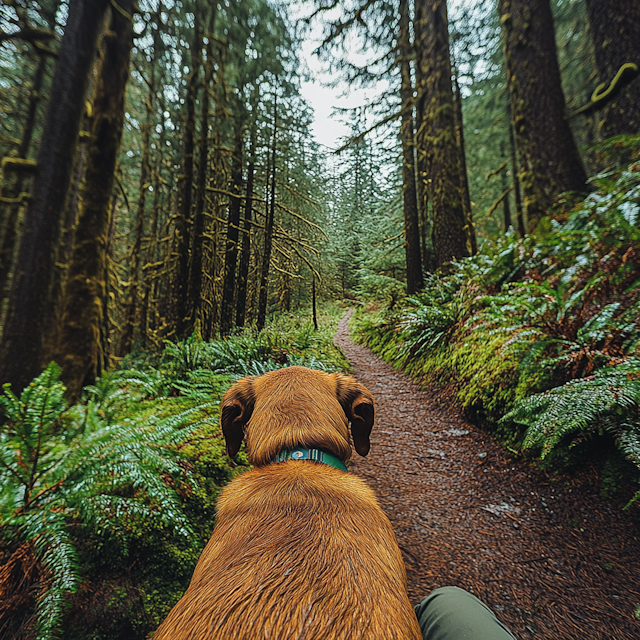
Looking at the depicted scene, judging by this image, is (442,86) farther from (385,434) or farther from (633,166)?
(385,434)

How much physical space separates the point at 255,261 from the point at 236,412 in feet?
32.1

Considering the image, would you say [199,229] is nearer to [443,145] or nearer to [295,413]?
[443,145]

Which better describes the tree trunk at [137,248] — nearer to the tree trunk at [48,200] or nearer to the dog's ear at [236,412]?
the tree trunk at [48,200]

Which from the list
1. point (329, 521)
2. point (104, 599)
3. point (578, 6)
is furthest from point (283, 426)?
point (578, 6)

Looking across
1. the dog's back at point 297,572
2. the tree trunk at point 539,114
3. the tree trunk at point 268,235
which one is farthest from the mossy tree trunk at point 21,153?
the tree trunk at point 539,114

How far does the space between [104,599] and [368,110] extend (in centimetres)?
1308

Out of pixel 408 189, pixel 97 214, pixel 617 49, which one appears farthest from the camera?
pixel 408 189

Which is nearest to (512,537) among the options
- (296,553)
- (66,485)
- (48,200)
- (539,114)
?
(296,553)

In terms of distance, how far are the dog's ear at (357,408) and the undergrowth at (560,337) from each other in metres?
1.44

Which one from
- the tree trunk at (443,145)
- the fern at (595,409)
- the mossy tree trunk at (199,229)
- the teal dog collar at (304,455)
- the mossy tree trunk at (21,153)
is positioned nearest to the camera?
the teal dog collar at (304,455)

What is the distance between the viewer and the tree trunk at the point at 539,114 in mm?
5660

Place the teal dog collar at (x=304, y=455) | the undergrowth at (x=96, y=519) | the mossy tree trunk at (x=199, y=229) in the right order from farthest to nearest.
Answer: the mossy tree trunk at (x=199, y=229), the teal dog collar at (x=304, y=455), the undergrowth at (x=96, y=519)

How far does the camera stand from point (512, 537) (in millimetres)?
2430

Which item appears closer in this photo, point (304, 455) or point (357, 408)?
point (304, 455)
